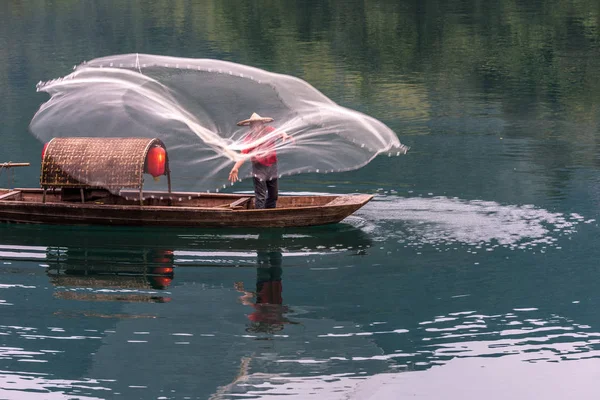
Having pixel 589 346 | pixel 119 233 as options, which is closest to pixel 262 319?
pixel 589 346

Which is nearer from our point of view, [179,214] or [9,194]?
[179,214]

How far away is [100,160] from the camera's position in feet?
63.8

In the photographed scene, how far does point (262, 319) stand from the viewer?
595 inches

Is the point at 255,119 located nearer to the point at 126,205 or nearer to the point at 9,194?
the point at 126,205

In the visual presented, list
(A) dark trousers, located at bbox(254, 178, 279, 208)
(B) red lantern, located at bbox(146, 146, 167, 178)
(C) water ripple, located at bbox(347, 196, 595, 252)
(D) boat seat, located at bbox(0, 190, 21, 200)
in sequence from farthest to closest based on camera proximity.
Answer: (D) boat seat, located at bbox(0, 190, 21, 200)
(B) red lantern, located at bbox(146, 146, 167, 178)
(A) dark trousers, located at bbox(254, 178, 279, 208)
(C) water ripple, located at bbox(347, 196, 595, 252)

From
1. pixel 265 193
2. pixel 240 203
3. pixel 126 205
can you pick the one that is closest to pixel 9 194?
pixel 126 205

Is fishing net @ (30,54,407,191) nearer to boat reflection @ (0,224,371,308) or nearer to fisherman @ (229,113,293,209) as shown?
fisherman @ (229,113,293,209)

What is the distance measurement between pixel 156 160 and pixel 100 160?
0.96 m

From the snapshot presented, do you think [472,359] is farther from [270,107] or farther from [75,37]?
[75,37]

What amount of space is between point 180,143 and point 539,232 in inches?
250

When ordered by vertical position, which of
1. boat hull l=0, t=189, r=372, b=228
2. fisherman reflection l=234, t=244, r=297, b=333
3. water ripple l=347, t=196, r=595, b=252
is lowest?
fisherman reflection l=234, t=244, r=297, b=333

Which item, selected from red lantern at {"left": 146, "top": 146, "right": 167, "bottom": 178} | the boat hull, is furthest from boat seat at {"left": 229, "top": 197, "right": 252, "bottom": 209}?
red lantern at {"left": 146, "top": 146, "right": 167, "bottom": 178}

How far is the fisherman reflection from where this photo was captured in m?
14.9

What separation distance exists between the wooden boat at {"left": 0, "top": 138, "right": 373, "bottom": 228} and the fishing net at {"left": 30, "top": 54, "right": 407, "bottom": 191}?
41cm
